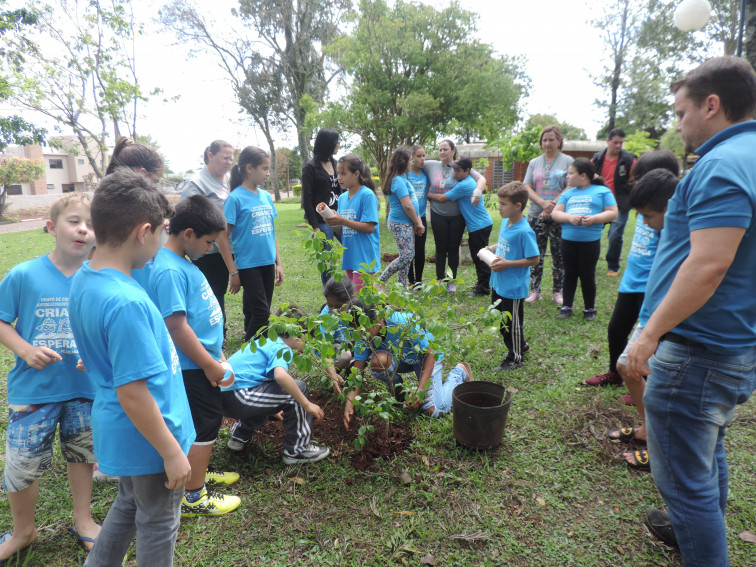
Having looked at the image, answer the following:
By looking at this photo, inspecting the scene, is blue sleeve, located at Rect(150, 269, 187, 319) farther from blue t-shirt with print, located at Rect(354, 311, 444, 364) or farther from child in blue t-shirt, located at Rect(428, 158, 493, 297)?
child in blue t-shirt, located at Rect(428, 158, 493, 297)

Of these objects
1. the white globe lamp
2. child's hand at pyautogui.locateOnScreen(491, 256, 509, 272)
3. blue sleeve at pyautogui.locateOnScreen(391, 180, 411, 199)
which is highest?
the white globe lamp

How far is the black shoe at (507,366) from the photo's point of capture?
161 inches

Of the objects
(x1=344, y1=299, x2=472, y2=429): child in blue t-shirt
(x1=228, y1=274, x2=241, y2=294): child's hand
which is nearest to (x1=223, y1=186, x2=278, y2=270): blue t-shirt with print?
(x1=228, y1=274, x2=241, y2=294): child's hand

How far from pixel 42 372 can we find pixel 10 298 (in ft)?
1.27

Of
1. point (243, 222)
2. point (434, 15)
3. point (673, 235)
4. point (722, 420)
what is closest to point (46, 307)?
point (243, 222)

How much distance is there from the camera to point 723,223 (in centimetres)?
147

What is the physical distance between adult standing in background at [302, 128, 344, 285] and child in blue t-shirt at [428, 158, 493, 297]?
1958 mm

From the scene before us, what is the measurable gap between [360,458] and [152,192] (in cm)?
207

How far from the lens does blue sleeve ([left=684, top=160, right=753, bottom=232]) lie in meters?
1.45

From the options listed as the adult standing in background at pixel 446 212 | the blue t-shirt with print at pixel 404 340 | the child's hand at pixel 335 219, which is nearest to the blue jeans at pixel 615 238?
the adult standing in background at pixel 446 212

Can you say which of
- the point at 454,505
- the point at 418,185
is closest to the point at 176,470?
the point at 454,505

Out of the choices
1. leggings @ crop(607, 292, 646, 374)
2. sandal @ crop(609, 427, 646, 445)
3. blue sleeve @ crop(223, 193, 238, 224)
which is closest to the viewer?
sandal @ crop(609, 427, 646, 445)

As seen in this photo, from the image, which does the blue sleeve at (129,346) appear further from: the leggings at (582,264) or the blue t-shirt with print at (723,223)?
the leggings at (582,264)

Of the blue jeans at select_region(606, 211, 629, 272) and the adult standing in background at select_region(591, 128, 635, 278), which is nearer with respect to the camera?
the adult standing in background at select_region(591, 128, 635, 278)
